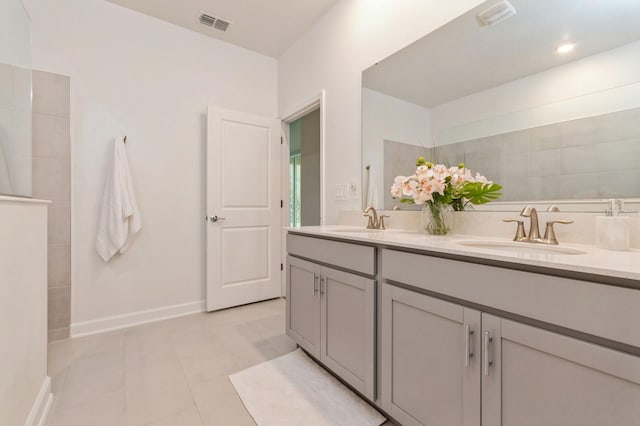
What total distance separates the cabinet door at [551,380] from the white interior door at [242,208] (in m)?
Result: 2.46

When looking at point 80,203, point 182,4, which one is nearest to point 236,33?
point 182,4

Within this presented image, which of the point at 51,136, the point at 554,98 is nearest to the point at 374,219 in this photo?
the point at 554,98

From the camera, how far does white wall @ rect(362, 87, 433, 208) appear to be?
182 centimetres

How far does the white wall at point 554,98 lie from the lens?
1.10 metres

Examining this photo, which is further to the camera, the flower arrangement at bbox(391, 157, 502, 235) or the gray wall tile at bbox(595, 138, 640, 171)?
the flower arrangement at bbox(391, 157, 502, 235)

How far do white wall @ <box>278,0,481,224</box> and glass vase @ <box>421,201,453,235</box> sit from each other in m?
0.75

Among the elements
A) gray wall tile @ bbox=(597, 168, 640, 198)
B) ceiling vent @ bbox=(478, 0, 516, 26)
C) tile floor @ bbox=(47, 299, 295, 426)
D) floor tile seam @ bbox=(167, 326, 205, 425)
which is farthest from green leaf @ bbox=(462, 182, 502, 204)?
floor tile seam @ bbox=(167, 326, 205, 425)

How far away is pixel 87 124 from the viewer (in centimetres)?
237

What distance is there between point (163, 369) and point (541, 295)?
6.66 ft

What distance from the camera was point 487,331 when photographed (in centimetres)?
91

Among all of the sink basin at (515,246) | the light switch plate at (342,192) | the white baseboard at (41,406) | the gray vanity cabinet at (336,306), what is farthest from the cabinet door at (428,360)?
the white baseboard at (41,406)

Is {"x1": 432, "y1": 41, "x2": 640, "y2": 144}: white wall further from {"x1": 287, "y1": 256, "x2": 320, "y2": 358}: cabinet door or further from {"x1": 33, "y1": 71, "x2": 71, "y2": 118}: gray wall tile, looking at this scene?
{"x1": 33, "y1": 71, "x2": 71, "y2": 118}: gray wall tile

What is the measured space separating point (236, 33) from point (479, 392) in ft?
11.1

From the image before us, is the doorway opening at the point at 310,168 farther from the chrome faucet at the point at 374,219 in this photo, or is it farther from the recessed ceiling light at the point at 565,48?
the recessed ceiling light at the point at 565,48
